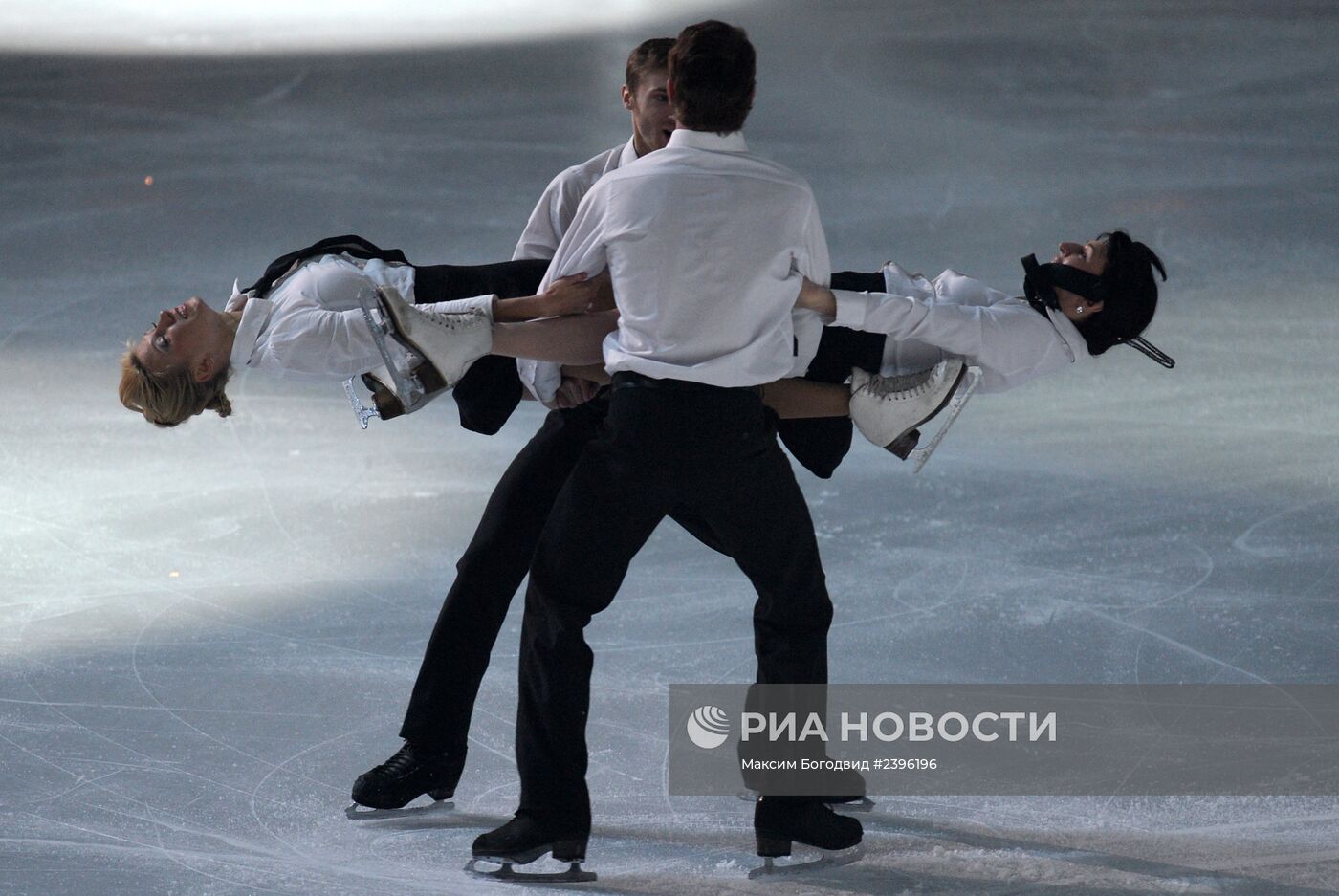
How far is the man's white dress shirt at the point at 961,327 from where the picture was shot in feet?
9.90

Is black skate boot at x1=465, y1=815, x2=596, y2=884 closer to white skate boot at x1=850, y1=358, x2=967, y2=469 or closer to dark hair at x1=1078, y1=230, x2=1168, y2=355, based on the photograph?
white skate boot at x1=850, y1=358, x2=967, y2=469

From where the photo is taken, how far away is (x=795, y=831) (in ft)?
9.92

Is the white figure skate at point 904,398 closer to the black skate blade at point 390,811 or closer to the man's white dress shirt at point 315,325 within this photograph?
the man's white dress shirt at point 315,325

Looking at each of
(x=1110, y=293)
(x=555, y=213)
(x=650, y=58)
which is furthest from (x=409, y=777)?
(x=1110, y=293)

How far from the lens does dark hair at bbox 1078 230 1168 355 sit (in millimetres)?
3154

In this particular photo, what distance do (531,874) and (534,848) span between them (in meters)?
0.05

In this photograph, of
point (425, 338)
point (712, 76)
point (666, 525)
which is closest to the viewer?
point (712, 76)

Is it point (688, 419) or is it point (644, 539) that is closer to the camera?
point (688, 419)

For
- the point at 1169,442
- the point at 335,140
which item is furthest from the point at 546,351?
the point at 335,140

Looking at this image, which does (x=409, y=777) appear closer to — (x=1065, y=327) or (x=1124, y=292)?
(x=1065, y=327)

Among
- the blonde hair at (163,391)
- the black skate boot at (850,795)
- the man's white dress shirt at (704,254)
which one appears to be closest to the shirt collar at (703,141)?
the man's white dress shirt at (704,254)

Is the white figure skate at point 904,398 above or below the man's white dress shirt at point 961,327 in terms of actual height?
below

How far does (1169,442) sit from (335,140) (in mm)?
4913

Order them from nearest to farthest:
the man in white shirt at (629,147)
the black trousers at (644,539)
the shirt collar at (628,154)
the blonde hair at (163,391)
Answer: the black trousers at (644,539)
the blonde hair at (163,391)
the man in white shirt at (629,147)
the shirt collar at (628,154)
